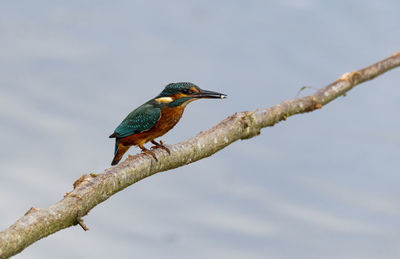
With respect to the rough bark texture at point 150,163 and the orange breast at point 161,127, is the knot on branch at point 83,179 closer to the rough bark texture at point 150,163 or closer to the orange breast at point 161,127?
the rough bark texture at point 150,163

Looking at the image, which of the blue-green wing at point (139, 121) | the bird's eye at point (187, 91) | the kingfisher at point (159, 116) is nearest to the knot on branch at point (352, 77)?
the kingfisher at point (159, 116)

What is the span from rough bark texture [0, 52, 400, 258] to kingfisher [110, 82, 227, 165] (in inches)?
10.3

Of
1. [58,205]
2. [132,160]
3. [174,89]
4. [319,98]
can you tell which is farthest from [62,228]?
[319,98]

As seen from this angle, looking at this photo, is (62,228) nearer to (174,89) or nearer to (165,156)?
(165,156)

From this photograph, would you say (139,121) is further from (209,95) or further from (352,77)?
(352,77)

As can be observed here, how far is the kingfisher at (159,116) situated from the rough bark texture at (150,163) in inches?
10.3

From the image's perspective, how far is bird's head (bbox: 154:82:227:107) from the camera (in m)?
6.66

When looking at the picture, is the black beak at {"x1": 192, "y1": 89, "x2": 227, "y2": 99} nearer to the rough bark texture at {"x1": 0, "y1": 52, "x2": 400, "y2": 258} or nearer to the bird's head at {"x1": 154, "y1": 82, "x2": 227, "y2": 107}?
the bird's head at {"x1": 154, "y1": 82, "x2": 227, "y2": 107}

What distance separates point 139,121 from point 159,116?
0.25 meters

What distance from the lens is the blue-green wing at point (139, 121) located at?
6.61 meters

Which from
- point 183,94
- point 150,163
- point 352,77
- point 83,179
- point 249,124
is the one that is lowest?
point 83,179

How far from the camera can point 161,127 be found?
21.9 ft

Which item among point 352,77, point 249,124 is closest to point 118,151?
point 249,124

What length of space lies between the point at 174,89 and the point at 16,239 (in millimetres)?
2673
